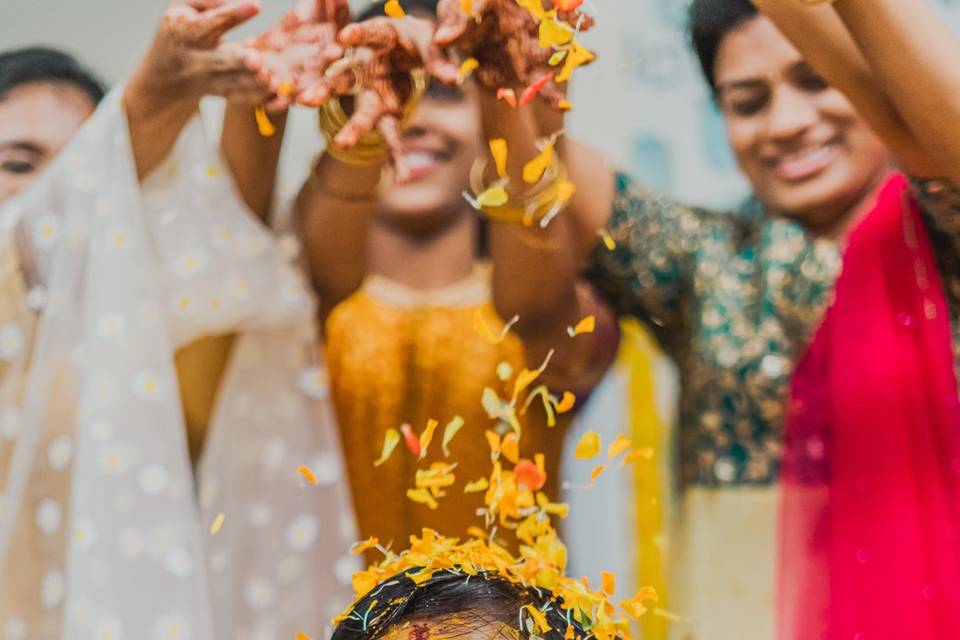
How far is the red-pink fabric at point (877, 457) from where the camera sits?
49.9 inches

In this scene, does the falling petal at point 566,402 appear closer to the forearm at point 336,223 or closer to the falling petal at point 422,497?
the falling petal at point 422,497

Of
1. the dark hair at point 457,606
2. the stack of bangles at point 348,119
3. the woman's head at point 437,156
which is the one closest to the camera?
the dark hair at point 457,606

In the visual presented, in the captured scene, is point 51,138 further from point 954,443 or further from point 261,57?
point 954,443

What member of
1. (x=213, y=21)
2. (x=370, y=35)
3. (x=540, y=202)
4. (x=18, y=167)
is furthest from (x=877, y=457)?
(x=18, y=167)

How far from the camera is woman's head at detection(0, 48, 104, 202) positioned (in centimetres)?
151

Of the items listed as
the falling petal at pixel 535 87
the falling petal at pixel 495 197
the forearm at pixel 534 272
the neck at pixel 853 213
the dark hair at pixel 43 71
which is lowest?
the forearm at pixel 534 272

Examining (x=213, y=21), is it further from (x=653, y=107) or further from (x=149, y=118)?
(x=653, y=107)

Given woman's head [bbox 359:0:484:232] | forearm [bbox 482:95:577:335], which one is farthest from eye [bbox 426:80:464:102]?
forearm [bbox 482:95:577:335]

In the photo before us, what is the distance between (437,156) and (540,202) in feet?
0.63

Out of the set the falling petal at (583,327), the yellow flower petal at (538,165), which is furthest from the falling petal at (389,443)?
the yellow flower petal at (538,165)

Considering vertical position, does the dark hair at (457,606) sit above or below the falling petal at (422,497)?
above

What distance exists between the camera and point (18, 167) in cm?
151

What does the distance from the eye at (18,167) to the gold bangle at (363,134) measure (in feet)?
1.29

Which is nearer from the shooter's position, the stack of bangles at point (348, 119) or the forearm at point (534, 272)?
the stack of bangles at point (348, 119)
